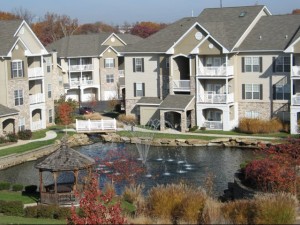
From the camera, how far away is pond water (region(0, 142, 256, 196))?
119ft

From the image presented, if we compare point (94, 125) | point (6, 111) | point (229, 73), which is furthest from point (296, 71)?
point (6, 111)

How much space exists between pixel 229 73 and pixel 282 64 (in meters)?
4.59

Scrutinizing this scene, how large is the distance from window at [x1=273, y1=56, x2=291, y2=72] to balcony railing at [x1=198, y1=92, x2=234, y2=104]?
457 cm

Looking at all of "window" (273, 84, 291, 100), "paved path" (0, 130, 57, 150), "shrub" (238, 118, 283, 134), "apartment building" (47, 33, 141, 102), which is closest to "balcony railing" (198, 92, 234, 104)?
"shrub" (238, 118, 283, 134)

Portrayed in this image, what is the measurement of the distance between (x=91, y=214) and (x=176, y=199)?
11.0ft

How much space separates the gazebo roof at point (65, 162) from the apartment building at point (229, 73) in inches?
986

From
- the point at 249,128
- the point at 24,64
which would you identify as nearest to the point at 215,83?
the point at 249,128

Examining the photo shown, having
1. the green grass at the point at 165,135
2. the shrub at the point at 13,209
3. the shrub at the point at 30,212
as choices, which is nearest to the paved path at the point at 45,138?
the green grass at the point at 165,135

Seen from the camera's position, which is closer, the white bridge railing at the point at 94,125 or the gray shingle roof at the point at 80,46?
the white bridge railing at the point at 94,125

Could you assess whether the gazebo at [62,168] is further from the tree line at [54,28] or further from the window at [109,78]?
the tree line at [54,28]

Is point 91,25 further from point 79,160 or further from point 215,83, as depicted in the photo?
point 79,160

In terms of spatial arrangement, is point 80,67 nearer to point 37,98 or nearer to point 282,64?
point 37,98

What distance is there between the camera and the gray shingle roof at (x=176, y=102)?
177 ft

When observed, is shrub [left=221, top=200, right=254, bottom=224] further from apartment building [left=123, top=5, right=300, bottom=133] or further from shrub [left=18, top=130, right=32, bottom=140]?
shrub [left=18, top=130, right=32, bottom=140]
